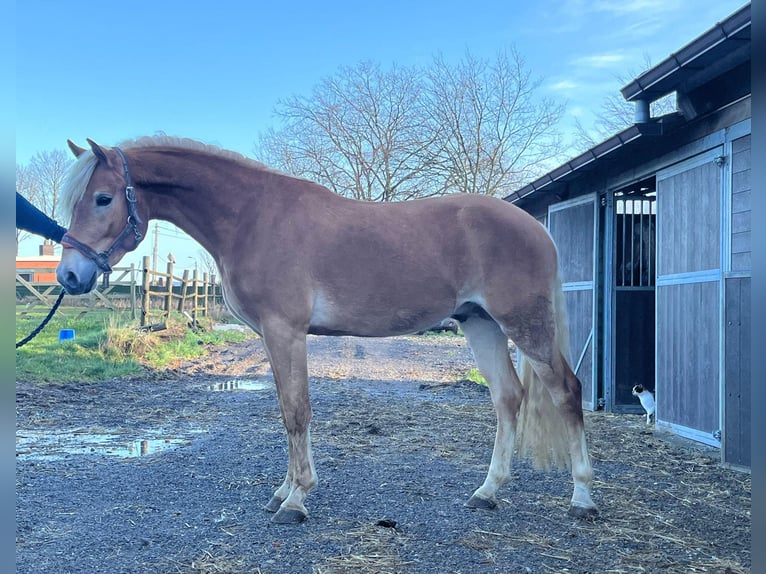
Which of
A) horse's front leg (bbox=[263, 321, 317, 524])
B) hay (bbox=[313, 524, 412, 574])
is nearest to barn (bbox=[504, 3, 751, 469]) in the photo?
hay (bbox=[313, 524, 412, 574])

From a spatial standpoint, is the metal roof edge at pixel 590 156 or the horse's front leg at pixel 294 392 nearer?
the horse's front leg at pixel 294 392

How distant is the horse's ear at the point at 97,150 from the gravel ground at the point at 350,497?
2.04 meters

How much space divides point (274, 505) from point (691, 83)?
4.66 m

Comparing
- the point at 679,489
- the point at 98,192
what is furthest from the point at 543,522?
the point at 98,192

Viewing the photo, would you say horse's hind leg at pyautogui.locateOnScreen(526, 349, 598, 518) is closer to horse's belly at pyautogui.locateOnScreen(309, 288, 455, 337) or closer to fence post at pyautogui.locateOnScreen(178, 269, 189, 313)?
horse's belly at pyautogui.locateOnScreen(309, 288, 455, 337)

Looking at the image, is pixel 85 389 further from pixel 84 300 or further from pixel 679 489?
pixel 84 300

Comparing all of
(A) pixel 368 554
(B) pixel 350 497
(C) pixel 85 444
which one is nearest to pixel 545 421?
(B) pixel 350 497

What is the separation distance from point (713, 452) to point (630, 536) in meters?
2.54

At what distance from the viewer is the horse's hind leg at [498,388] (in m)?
3.49

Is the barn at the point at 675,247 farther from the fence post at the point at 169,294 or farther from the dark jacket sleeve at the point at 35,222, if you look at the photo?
the fence post at the point at 169,294

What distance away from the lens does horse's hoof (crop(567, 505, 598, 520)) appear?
10.3 ft

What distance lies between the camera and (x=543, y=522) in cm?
312

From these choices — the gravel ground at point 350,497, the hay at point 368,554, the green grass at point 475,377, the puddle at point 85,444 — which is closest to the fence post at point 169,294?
the gravel ground at point 350,497

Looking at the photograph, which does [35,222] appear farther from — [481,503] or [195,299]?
[195,299]
